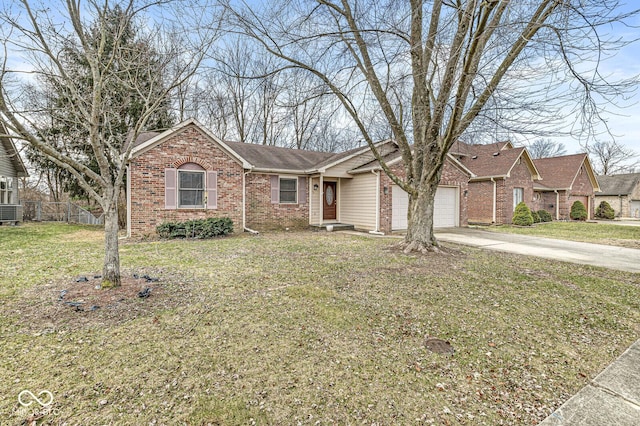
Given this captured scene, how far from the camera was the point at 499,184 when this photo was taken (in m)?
18.1

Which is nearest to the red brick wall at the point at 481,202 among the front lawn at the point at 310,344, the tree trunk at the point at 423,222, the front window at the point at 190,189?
the tree trunk at the point at 423,222

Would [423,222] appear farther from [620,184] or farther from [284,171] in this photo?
[620,184]

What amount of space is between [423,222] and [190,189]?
8.23m

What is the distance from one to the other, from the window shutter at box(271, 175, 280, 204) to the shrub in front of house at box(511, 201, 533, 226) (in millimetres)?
13289

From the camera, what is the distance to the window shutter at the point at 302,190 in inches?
570

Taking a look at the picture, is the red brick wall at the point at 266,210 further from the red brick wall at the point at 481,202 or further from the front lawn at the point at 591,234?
the red brick wall at the point at 481,202

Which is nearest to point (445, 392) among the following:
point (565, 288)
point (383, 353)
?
point (383, 353)

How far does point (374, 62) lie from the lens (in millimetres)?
7523

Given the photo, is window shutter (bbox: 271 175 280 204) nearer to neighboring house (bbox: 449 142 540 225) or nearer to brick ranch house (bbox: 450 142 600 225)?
brick ranch house (bbox: 450 142 600 225)

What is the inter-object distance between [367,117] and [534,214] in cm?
1721

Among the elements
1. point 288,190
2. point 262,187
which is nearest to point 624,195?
point 288,190

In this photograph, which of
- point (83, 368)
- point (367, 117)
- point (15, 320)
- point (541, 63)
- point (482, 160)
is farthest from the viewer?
point (482, 160)

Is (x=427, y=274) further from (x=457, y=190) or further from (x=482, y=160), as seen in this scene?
(x=482, y=160)

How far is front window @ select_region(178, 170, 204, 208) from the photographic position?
1150 centimetres
